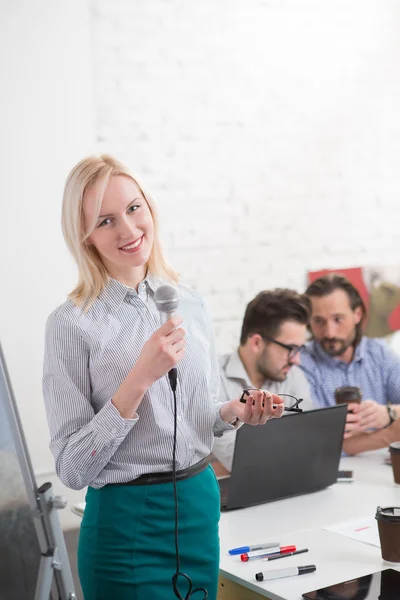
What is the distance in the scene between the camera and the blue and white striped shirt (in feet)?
10.4

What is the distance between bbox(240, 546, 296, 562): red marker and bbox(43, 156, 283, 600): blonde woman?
0.47 ft

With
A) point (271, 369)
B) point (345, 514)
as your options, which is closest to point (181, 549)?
point (345, 514)

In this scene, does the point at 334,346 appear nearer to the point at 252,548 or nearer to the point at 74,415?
the point at 252,548

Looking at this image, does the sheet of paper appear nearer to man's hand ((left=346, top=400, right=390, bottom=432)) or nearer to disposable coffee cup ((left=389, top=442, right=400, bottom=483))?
disposable coffee cup ((left=389, top=442, right=400, bottom=483))

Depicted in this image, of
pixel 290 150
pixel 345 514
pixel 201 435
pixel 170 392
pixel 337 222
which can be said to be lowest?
pixel 345 514

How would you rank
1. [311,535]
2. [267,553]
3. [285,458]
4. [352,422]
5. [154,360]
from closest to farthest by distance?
[154,360] < [267,553] < [311,535] < [285,458] < [352,422]

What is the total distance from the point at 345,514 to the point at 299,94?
5.99ft

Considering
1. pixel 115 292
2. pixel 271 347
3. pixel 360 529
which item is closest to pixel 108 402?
pixel 115 292

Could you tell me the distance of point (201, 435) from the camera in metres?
1.78

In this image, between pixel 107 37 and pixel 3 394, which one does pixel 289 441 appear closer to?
pixel 3 394

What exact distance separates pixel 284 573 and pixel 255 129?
193 centimetres

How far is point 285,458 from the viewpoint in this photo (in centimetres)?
238

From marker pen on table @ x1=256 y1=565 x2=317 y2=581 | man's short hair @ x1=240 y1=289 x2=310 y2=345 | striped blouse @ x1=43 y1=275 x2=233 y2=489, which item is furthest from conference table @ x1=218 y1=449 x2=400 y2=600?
man's short hair @ x1=240 y1=289 x2=310 y2=345

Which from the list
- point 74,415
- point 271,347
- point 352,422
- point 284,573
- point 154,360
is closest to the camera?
point 154,360
